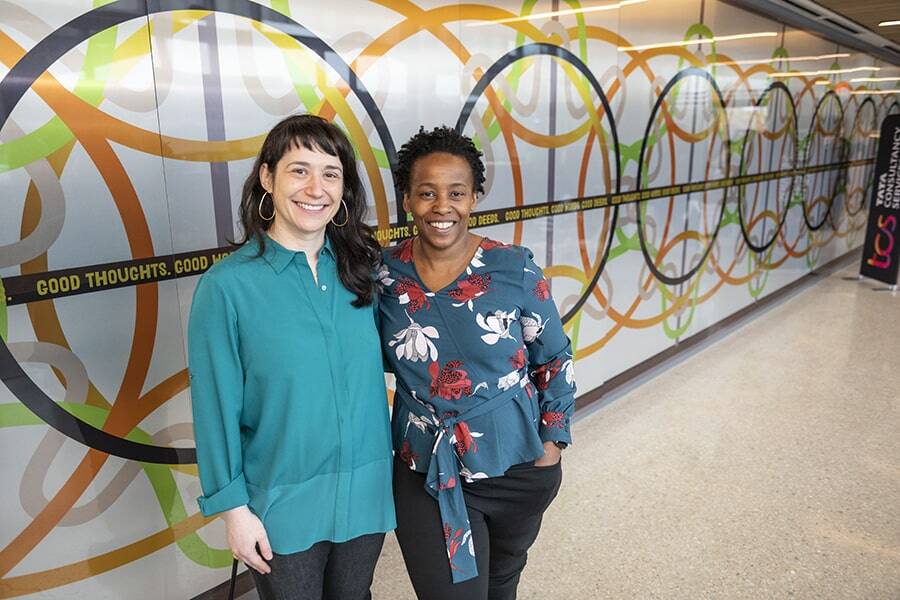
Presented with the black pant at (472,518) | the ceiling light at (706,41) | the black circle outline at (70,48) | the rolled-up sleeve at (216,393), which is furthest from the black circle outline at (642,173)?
the rolled-up sleeve at (216,393)

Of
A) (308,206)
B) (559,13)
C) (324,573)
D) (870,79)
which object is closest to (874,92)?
(870,79)

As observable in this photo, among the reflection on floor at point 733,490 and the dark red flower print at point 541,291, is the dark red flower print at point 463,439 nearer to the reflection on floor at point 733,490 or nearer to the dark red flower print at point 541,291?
the dark red flower print at point 541,291

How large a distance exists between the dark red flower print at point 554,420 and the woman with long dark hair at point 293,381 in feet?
1.45

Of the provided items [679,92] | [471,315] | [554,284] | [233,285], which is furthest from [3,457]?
[679,92]

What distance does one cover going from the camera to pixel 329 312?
1436 mm

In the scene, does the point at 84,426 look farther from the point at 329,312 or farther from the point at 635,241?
the point at 635,241

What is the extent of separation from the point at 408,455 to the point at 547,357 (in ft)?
1.50

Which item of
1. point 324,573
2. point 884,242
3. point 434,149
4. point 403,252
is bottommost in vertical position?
point 884,242

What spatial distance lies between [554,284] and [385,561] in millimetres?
1947

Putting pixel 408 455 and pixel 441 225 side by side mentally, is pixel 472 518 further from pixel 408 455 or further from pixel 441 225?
pixel 441 225

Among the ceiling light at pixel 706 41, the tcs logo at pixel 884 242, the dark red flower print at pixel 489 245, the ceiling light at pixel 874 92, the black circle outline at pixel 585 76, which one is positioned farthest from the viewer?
the ceiling light at pixel 874 92

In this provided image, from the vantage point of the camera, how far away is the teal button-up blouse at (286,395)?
4.31 ft

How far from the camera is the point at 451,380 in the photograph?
1.57 metres

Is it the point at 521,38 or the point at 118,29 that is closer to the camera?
the point at 118,29
